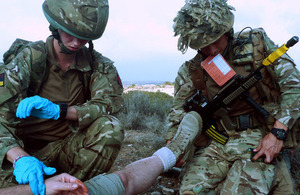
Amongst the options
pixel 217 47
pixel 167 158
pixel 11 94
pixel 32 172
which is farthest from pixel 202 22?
pixel 32 172

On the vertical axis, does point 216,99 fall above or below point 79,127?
above

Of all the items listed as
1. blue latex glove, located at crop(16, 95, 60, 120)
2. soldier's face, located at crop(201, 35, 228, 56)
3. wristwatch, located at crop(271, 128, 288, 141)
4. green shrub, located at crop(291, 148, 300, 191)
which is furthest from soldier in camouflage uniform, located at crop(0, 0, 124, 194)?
green shrub, located at crop(291, 148, 300, 191)

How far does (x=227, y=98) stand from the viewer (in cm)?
314

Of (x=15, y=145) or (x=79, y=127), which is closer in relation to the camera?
(x=15, y=145)

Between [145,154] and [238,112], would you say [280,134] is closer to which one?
[238,112]

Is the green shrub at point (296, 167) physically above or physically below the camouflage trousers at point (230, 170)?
below

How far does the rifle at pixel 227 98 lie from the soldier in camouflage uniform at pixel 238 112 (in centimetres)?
8

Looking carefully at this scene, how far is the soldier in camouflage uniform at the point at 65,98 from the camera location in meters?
2.63

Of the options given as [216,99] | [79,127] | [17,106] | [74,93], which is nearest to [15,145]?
[17,106]

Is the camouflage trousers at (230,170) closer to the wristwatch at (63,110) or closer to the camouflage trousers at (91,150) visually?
the camouflage trousers at (91,150)

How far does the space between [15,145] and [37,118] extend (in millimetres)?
514

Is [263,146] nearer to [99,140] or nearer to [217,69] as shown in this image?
[217,69]

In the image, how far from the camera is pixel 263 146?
113 inches

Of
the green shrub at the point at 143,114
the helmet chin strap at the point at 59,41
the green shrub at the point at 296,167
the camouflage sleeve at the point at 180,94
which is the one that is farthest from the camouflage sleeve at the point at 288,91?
the green shrub at the point at 143,114
